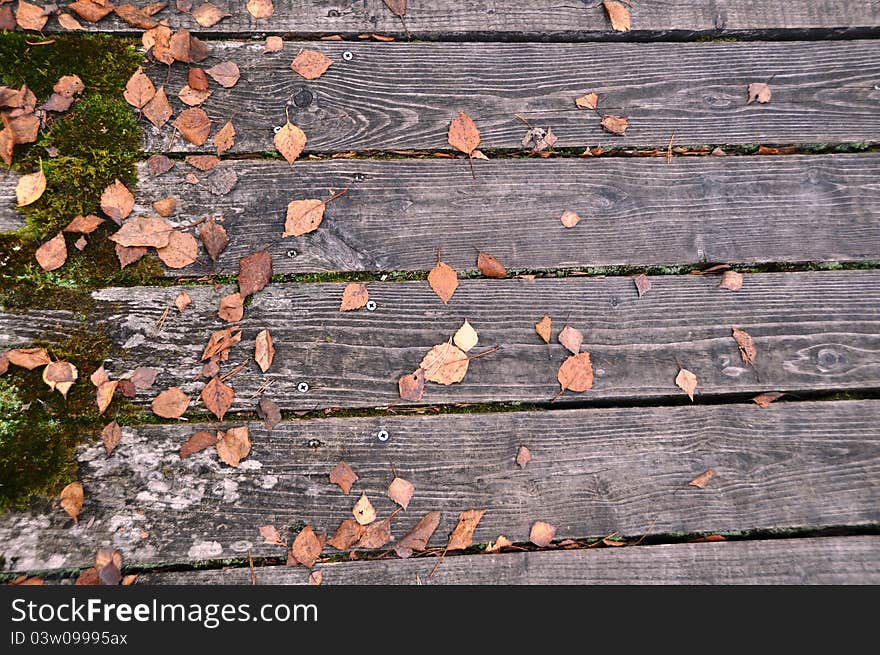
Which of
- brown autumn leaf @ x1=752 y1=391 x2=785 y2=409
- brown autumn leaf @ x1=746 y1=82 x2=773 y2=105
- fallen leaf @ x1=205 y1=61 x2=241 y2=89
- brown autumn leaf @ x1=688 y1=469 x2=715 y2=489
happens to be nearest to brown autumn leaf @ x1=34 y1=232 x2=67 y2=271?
fallen leaf @ x1=205 y1=61 x2=241 y2=89

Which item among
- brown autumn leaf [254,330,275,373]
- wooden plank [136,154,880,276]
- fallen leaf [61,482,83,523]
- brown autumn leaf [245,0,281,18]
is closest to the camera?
fallen leaf [61,482,83,523]

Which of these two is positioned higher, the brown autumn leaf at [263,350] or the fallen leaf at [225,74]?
the fallen leaf at [225,74]

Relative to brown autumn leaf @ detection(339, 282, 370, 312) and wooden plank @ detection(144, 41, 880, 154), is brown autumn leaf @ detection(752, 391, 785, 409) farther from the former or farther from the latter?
brown autumn leaf @ detection(339, 282, 370, 312)

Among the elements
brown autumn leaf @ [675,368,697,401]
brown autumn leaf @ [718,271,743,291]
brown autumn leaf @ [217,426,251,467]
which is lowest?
brown autumn leaf @ [217,426,251,467]

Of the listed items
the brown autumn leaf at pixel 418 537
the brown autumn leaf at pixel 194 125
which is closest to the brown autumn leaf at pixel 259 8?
the brown autumn leaf at pixel 194 125

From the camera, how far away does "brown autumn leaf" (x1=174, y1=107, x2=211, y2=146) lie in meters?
2.00

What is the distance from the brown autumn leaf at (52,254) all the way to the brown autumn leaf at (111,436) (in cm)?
56

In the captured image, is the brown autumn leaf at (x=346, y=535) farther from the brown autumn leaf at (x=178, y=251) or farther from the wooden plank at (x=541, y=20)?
the wooden plank at (x=541, y=20)

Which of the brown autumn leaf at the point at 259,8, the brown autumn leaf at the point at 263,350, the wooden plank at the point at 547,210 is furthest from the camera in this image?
the brown autumn leaf at the point at 259,8

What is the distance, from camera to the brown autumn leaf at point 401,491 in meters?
1.85

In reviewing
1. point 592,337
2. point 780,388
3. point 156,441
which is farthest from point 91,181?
point 780,388

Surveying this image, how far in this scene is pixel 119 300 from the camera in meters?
1.89

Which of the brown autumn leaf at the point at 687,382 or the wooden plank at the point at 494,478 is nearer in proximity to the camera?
the wooden plank at the point at 494,478

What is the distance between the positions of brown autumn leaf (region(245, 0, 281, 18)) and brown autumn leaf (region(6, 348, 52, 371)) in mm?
1373
